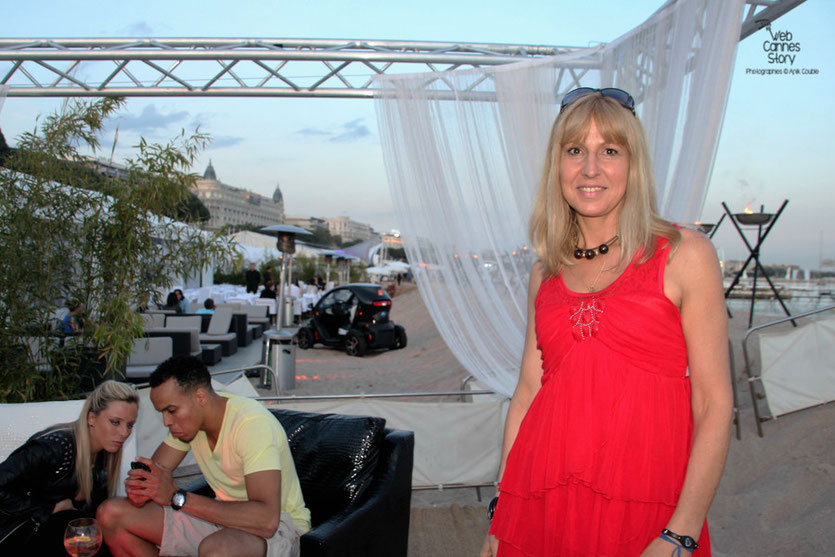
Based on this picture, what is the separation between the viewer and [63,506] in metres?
2.95

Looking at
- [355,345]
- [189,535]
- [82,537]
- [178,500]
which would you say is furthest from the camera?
[355,345]

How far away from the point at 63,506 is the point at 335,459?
1.28m

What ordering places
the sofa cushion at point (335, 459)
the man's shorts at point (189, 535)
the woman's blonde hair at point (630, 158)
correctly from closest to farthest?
the woman's blonde hair at point (630, 158)
the man's shorts at point (189, 535)
the sofa cushion at point (335, 459)

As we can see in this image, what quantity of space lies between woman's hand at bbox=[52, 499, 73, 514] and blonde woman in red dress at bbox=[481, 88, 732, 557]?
7.69 feet

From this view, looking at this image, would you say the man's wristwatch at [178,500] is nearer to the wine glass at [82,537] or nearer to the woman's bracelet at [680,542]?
the wine glass at [82,537]

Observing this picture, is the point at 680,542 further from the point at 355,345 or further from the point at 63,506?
the point at 355,345

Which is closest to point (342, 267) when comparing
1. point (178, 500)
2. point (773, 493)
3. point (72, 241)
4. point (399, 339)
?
point (399, 339)

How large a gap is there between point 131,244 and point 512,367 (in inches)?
126

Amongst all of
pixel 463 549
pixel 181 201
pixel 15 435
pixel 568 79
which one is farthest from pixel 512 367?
pixel 15 435

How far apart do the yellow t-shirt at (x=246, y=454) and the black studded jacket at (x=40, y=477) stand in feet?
1.91

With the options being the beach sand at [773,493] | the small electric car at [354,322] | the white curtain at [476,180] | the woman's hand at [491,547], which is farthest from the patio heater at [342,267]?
the woman's hand at [491,547]

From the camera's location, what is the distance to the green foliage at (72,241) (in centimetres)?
450

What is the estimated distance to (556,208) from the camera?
1.61 meters

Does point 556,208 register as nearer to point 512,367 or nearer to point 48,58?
point 512,367
